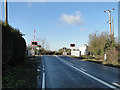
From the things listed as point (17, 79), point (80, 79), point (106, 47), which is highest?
point (106, 47)

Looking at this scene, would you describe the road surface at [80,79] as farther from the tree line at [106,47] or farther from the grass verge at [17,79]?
the tree line at [106,47]

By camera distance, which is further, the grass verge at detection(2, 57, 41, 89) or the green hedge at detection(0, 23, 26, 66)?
the green hedge at detection(0, 23, 26, 66)

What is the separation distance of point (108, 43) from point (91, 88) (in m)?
21.3

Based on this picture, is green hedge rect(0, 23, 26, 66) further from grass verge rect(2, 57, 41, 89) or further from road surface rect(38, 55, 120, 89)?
road surface rect(38, 55, 120, 89)

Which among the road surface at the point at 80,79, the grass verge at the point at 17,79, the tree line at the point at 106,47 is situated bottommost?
the road surface at the point at 80,79

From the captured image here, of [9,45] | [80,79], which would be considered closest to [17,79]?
[9,45]

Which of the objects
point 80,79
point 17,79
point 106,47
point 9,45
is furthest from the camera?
point 106,47

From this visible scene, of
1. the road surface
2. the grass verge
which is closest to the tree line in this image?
the road surface

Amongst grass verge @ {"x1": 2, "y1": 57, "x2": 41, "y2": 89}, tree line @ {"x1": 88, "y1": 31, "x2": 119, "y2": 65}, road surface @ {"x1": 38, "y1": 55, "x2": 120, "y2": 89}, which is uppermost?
tree line @ {"x1": 88, "y1": 31, "x2": 119, "y2": 65}

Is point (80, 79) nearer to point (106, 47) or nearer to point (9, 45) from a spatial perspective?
point (9, 45)

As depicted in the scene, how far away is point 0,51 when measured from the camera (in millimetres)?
7934

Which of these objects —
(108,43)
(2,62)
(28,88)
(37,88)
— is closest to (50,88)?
(37,88)

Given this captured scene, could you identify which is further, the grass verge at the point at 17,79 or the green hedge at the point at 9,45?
the green hedge at the point at 9,45

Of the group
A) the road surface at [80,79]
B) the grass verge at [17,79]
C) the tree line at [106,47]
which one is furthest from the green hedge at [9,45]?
the tree line at [106,47]
